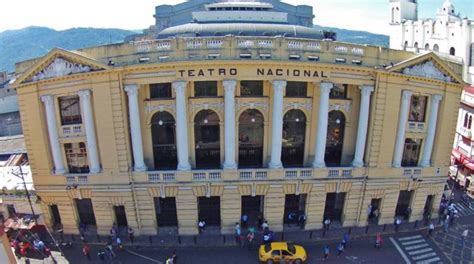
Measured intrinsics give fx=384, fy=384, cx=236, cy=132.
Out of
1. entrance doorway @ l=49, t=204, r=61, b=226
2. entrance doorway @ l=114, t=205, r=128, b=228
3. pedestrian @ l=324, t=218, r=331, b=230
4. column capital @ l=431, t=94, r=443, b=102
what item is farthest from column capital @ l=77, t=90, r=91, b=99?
column capital @ l=431, t=94, r=443, b=102

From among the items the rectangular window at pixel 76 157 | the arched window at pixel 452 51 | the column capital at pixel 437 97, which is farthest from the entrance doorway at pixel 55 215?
the arched window at pixel 452 51

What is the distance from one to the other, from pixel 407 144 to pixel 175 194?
22.2 metres

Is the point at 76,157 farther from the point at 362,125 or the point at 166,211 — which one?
the point at 362,125

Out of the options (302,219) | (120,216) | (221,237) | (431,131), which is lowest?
(221,237)

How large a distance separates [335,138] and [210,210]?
1341 cm

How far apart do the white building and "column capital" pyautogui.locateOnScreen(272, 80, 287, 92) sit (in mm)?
35276

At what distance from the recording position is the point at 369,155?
34.6 meters

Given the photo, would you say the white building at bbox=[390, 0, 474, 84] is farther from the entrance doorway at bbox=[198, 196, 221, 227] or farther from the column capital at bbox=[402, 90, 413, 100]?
the entrance doorway at bbox=[198, 196, 221, 227]

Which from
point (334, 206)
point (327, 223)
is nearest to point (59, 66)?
point (327, 223)

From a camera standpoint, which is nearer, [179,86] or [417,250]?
[179,86]

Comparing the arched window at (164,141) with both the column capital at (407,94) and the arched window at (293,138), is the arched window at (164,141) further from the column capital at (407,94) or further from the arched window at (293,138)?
the column capital at (407,94)

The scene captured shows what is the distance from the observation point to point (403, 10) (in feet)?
308

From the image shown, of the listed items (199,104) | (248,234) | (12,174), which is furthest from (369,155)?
(12,174)

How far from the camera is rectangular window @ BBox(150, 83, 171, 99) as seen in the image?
32.9 metres
